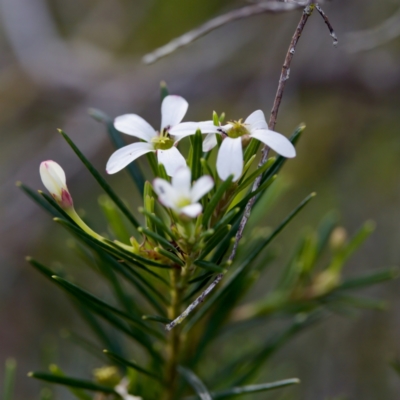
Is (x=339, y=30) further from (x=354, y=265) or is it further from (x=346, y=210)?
(x=354, y=265)

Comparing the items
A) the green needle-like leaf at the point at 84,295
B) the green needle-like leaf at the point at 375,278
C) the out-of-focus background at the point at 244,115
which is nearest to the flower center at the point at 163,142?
the green needle-like leaf at the point at 84,295

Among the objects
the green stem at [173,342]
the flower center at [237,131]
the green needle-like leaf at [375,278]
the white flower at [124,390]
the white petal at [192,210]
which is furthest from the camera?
the green needle-like leaf at [375,278]

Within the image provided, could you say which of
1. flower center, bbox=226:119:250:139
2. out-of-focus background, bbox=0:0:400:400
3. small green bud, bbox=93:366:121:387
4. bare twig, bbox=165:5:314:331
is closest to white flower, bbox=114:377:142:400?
small green bud, bbox=93:366:121:387

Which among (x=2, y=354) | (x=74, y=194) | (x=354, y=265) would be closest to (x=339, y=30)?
(x=354, y=265)

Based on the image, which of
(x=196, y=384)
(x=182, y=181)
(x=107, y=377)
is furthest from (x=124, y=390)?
(x=182, y=181)

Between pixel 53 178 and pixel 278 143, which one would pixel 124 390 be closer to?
pixel 53 178

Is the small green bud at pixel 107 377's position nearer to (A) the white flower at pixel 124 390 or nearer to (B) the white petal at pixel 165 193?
(A) the white flower at pixel 124 390

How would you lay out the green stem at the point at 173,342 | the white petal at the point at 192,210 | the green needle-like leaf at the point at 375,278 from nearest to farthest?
the white petal at the point at 192,210
the green stem at the point at 173,342
the green needle-like leaf at the point at 375,278

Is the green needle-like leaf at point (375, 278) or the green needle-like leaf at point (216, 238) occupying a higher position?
the green needle-like leaf at point (216, 238)

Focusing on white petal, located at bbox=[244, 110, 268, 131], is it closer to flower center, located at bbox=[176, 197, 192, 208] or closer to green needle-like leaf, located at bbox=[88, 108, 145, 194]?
flower center, located at bbox=[176, 197, 192, 208]
